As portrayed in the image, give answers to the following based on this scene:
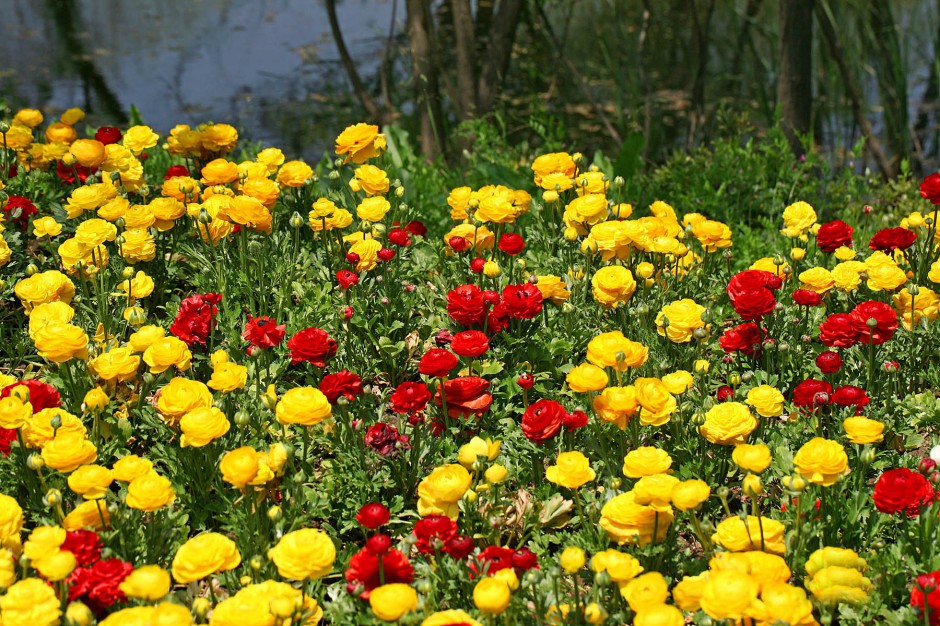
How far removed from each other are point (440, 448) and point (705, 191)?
2.28 m

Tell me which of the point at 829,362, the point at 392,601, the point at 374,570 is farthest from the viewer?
the point at 829,362

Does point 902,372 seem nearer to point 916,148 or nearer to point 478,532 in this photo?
point 478,532

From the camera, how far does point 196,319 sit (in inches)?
116

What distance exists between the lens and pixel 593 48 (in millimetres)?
8922

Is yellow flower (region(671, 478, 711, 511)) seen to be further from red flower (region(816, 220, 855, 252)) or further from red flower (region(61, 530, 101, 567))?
red flower (region(816, 220, 855, 252))

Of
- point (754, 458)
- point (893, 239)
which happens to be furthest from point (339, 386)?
point (893, 239)

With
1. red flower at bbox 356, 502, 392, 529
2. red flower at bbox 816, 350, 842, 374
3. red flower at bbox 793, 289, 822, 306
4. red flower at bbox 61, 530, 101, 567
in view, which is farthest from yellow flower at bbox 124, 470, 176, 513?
red flower at bbox 793, 289, 822, 306

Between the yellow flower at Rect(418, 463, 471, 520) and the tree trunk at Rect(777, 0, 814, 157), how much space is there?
3183 millimetres

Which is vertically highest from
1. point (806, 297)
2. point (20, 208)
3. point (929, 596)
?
point (20, 208)

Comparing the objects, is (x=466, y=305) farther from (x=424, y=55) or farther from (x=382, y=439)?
(x=424, y=55)

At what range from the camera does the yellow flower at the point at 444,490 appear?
7.41 feet

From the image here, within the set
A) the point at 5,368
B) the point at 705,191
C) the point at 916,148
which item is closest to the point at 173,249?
the point at 5,368

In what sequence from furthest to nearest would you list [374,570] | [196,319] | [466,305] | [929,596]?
[196,319] < [466,305] < [374,570] < [929,596]

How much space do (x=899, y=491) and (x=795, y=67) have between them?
10.7ft
